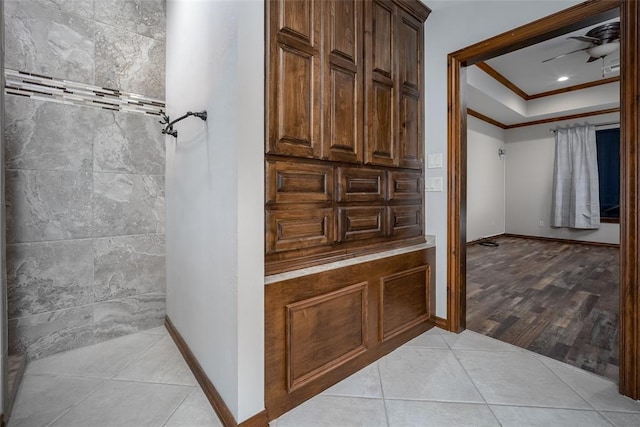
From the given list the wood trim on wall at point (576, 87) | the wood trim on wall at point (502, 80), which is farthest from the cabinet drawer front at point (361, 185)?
the wood trim on wall at point (576, 87)

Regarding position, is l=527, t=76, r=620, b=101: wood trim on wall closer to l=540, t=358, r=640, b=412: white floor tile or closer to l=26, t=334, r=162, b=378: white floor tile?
l=540, t=358, r=640, b=412: white floor tile

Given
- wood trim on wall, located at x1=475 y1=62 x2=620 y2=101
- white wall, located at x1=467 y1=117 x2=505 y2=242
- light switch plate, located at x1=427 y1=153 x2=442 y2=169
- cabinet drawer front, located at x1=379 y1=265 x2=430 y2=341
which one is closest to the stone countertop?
cabinet drawer front, located at x1=379 y1=265 x2=430 y2=341

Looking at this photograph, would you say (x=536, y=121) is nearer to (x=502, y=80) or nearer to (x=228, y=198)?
A: (x=502, y=80)

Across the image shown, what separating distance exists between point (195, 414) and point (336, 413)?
656 mm

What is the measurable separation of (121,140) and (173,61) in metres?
0.68

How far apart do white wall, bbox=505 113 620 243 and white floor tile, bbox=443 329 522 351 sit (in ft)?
19.5

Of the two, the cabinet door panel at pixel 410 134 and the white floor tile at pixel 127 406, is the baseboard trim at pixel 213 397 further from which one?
the cabinet door panel at pixel 410 134

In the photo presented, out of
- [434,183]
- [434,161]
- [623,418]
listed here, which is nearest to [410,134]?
[434,161]

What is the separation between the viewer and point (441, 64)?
85.8 inches

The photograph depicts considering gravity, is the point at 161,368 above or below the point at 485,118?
below

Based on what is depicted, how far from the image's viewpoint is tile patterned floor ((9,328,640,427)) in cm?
131

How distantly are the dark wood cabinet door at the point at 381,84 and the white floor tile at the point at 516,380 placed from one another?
1.36 metres

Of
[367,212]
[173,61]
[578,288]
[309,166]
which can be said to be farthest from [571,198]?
[173,61]

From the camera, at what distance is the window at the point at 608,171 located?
5766 millimetres
